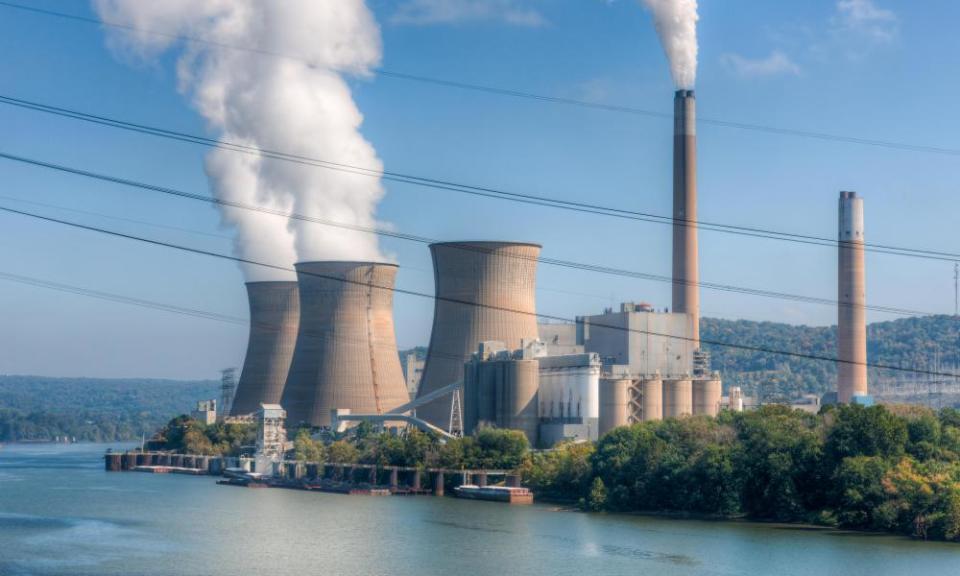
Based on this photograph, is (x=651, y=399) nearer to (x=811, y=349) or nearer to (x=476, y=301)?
(x=476, y=301)

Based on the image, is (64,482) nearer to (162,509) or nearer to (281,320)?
(281,320)

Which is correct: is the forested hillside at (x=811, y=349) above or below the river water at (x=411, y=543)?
above

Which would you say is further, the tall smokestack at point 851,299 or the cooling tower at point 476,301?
the tall smokestack at point 851,299

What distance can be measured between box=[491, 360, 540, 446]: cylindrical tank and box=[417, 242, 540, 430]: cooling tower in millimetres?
1672

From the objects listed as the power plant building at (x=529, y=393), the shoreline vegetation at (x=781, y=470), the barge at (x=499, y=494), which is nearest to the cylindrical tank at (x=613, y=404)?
the power plant building at (x=529, y=393)

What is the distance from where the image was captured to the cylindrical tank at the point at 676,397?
1721 inches

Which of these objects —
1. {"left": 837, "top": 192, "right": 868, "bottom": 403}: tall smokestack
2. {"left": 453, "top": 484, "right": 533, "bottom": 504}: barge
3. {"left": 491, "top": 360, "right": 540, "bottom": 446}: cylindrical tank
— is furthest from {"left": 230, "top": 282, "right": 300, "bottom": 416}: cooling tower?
{"left": 837, "top": 192, "right": 868, "bottom": 403}: tall smokestack

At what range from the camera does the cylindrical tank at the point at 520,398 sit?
43438mm

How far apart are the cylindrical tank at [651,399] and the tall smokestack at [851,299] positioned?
6.14 m

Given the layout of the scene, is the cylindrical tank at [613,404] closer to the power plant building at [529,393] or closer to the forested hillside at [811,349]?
the power plant building at [529,393]

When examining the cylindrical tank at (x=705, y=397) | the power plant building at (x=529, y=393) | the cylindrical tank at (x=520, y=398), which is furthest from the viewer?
the cylindrical tank at (x=705, y=397)

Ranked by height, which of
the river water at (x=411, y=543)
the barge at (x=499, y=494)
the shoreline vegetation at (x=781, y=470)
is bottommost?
the river water at (x=411, y=543)

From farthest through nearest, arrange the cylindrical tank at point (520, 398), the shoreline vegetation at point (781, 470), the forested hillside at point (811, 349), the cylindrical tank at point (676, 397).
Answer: the forested hillside at point (811, 349) < the cylindrical tank at point (676, 397) < the cylindrical tank at point (520, 398) < the shoreline vegetation at point (781, 470)

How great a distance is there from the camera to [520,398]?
4378cm
